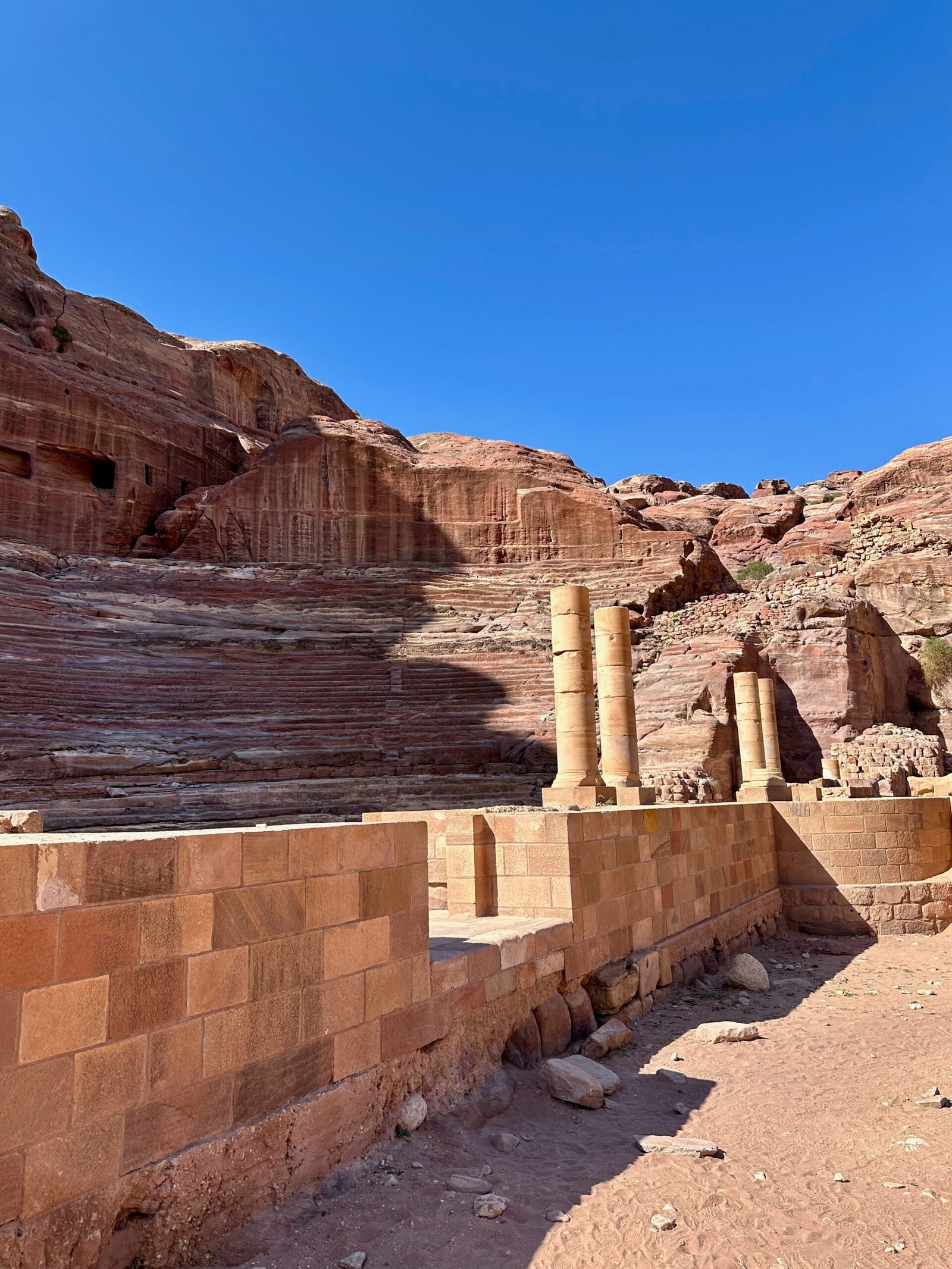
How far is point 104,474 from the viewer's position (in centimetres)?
3900

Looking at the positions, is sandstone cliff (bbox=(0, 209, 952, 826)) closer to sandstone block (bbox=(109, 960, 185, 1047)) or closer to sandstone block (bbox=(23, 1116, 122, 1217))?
sandstone block (bbox=(109, 960, 185, 1047))

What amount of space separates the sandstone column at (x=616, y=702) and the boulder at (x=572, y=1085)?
846 cm

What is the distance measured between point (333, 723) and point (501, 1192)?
19.5 meters

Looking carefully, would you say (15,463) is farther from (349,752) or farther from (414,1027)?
(414,1027)

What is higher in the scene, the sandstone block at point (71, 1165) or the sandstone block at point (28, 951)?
the sandstone block at point (28, 951)

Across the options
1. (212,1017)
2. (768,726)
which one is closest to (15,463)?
(768,726)

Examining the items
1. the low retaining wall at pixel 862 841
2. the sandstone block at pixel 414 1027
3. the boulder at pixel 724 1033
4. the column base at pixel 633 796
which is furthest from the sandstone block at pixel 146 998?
the low retaining wall at pixel 862 841

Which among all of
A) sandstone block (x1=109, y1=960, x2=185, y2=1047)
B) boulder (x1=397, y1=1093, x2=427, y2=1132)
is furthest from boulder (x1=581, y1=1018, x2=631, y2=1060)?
sandstone block (x1=109, y1=960, x2=185, y2=1047)

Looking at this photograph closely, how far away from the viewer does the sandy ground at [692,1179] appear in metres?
3.93

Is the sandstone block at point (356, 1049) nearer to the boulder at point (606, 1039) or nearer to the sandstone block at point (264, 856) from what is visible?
the sandstone block at point (264, 856)

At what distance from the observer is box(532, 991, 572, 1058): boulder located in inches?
263

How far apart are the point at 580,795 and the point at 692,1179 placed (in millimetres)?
8503

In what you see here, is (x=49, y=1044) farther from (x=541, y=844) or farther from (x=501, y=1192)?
(x=541, y=844)

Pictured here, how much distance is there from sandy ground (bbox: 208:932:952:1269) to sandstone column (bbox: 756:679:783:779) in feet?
45.1
